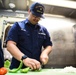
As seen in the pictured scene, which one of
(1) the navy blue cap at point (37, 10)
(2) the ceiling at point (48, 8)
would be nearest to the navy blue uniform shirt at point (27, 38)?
(1) the navy blue cap at point (37, 10)

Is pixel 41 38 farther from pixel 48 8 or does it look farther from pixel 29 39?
pixel 48 8

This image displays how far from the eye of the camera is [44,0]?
129 inches

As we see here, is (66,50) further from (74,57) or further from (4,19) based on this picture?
(4,19)

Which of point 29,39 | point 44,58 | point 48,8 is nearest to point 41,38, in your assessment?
point 29,39

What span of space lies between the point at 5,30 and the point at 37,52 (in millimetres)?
2541

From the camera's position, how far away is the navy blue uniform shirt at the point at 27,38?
1645 mm

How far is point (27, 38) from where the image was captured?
168 centimetres

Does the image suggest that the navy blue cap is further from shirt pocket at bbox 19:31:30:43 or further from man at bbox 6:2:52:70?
shirt pocket at bbox 19:31:30:43

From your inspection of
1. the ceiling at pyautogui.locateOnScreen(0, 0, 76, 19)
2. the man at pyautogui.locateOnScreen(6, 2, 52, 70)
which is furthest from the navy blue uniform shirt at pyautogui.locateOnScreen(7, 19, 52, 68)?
the ceiling at pyautogui.locateOnScreen(0, 0, 76, 19)

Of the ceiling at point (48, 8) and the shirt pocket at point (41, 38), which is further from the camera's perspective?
the ceiling at point (48, 8)

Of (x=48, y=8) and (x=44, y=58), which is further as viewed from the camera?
(x=48, y=8)

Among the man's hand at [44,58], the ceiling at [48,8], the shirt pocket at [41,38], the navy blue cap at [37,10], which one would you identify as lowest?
the man's hand at [44,58]

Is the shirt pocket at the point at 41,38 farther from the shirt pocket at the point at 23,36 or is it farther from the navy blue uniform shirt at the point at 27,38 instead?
the shirt pocket at the point at 23,36

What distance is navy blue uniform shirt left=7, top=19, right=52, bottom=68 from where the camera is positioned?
164cm
